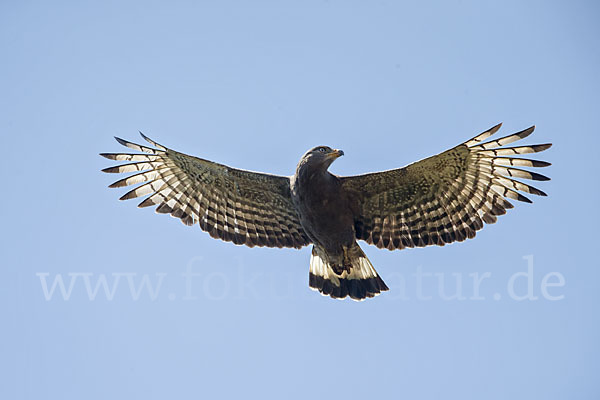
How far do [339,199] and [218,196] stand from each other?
1.77 meters

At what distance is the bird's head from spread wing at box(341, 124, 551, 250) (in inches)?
21.4

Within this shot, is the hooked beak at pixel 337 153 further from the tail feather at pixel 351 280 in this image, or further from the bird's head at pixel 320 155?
the tail feather at pixel 351 280

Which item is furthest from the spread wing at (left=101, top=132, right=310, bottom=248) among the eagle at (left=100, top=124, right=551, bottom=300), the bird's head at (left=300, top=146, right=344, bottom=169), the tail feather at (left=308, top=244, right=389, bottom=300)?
the bird's head at (left=300, top=146, right=344, bottom=169)

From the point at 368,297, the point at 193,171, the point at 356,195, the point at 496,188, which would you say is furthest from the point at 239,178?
the point at 496,188

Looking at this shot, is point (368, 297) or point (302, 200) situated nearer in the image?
point (302, 200)

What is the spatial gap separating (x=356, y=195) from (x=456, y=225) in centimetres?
136

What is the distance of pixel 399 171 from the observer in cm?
1047

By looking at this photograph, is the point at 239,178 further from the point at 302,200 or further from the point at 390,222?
the point at 390,222

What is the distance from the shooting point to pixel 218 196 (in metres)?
11.3

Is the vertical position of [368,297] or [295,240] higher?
[295,240]

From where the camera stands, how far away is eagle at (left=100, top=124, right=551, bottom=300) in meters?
10.3

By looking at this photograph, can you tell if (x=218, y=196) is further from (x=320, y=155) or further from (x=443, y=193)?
(x=443, y=193)

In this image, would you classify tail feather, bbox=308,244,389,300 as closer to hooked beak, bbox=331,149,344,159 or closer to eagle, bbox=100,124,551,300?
eagle, bbox=100,124,551,300

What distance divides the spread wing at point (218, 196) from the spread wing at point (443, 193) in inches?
40.0
